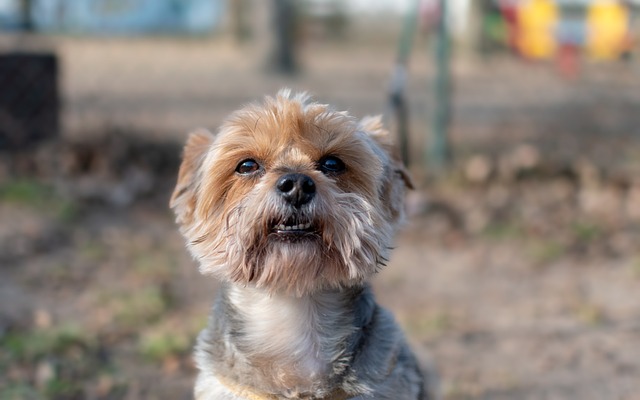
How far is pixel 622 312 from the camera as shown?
6402 mm

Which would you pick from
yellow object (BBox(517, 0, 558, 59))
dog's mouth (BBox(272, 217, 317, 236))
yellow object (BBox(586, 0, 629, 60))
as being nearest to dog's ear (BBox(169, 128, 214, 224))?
dog's mouth (BBox(272, 217, 317, 236))

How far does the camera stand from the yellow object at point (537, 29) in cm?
1950

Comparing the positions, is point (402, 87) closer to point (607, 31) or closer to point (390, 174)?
point (390, 174)

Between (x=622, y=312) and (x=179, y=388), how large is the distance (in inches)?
145

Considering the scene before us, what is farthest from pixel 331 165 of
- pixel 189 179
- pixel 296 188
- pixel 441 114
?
pixel 441 114

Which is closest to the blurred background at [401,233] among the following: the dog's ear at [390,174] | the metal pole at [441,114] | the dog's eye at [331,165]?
the metal pole at [441,114]

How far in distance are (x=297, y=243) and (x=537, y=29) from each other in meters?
18.8

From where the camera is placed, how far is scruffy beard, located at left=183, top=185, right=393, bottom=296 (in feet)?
9.96

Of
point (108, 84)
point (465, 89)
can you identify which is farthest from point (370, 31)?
point (108, 84)

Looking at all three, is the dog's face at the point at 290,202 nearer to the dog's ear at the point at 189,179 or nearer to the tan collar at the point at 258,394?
the dog's ear at the point at 189,179

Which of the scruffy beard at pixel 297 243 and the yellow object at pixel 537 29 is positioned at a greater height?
the scruffy beard at pixel 297 243

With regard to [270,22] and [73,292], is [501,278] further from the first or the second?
[270,22]

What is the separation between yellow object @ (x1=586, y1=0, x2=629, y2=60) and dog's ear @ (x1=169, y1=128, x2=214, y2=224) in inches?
619

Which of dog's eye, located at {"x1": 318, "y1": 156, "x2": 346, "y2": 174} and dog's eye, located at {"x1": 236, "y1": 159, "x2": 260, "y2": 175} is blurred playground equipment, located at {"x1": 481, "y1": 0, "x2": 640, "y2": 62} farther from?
dog's eye, located at {"x1": 236, "y1": 159, "x2": 260, "y2": 175}
